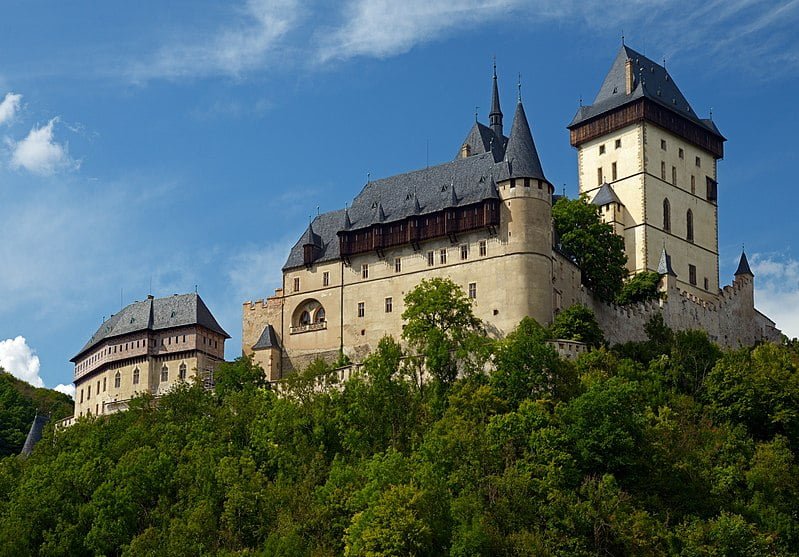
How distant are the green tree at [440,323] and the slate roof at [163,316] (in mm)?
16020

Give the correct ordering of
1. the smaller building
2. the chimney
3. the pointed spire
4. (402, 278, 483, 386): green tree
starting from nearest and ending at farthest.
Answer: (402, 278, 483, 386): green tree
the pointed spire
the smaller building
the chimney

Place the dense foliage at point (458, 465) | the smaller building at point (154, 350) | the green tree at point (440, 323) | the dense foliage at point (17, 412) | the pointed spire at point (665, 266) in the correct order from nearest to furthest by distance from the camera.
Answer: the dense foliage at point (458, 465), the green tree at point (440, 323), the pointed spire at point (665, 266), the smaller building at point (154, 350), the dense foliage at point (17, 412)

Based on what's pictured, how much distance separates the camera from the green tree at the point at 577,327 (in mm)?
66625

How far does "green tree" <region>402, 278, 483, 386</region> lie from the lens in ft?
214

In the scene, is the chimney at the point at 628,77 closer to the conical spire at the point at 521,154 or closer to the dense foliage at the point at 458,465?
the conical spire at the point at 521,154

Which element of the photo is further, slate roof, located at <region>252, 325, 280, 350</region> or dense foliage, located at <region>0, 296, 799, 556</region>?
slate roof, located at <region>252, 325, 280, 350</region>

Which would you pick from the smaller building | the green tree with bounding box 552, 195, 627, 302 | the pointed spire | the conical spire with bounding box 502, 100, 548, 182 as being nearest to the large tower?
the pointed spire

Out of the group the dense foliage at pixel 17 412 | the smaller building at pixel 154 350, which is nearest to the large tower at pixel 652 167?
the smaller building at pixel 154 350

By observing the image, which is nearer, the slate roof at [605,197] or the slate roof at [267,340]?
the slate roof at [267,340]

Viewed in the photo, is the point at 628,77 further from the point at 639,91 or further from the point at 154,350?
the point at 154,350

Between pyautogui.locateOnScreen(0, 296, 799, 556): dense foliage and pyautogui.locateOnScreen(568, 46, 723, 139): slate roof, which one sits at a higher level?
pyautogui.locateOnScreen(568, 46, 723, 139): slate roof

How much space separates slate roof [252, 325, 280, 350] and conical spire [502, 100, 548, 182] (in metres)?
14.3

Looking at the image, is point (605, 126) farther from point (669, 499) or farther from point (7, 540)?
point (7, 540)

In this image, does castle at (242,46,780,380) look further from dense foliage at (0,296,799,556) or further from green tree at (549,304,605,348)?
dense foliage at (0,296,799,556)
